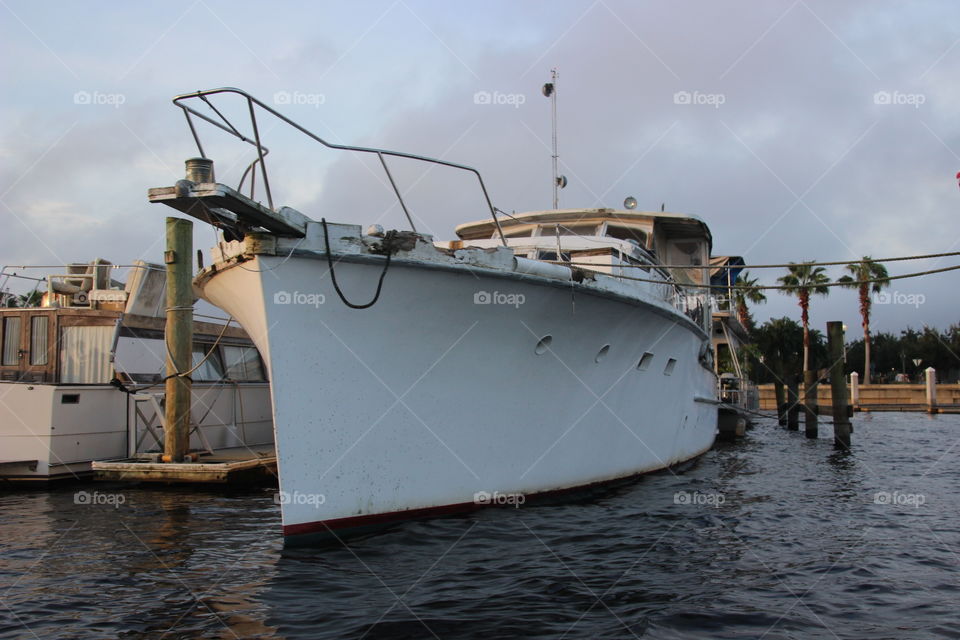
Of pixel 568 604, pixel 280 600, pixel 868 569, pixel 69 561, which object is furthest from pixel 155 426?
pixel 868 569

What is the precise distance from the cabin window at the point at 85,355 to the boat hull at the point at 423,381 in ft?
19.4

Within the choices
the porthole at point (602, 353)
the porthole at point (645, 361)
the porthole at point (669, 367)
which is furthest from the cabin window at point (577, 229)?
the porthole at point (602, 353)

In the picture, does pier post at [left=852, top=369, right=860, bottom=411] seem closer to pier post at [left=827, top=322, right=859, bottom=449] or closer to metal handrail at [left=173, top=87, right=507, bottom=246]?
pier post at [left=827, top=322, right=859, bottom=449]

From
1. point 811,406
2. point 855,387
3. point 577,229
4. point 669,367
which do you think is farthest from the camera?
point 855,387

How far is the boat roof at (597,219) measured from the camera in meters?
12.5

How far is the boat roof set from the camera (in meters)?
12.5

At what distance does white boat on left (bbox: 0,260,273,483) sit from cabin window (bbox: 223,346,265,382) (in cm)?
4

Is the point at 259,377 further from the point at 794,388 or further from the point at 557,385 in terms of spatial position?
the point at 794,388

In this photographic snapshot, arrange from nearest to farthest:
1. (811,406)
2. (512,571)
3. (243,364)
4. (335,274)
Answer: (512,571), (335,274), (243,364), (811,406)

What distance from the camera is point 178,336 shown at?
11539mm

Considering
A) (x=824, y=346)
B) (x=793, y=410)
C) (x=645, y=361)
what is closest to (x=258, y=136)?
(x=645, y=361)

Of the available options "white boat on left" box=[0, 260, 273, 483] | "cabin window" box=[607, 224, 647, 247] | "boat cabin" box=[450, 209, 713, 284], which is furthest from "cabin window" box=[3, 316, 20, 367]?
"cabin window" box=[607, 224, 647, 247]

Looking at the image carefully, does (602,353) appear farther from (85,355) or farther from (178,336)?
(85,355)

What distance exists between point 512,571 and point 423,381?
210cm
